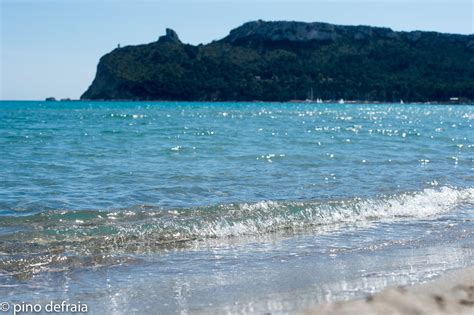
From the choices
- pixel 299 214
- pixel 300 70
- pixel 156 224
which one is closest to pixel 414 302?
pixel 156 224

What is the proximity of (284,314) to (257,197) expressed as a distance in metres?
7.03

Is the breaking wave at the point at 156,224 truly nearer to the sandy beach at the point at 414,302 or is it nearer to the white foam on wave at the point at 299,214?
the white foam on wave at the point at 299,214

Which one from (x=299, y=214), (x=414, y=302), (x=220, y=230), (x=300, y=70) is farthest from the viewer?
(x=300, y=70)

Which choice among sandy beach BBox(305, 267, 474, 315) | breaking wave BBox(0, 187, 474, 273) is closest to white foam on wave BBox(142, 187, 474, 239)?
breaking wave BBox(0, 187, 474, 273)

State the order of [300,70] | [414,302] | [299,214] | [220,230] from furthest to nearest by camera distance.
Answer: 1. [300,70]
2. [299,214]
3. [220,230]
4. [414,302]

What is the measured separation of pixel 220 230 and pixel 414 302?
182 inches

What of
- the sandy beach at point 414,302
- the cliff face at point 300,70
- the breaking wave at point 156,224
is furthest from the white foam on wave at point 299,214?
the cliff face at point 300,70

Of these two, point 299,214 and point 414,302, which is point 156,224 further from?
point 414,302

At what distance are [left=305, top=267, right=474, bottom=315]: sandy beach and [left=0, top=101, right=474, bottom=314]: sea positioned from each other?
51 cm

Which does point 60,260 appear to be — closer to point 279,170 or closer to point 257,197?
point 257,197

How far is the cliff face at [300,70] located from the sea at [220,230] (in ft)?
363

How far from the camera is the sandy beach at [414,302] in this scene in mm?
5297

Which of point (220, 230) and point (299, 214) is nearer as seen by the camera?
point (220, 230)

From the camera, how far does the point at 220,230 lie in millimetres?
9789
